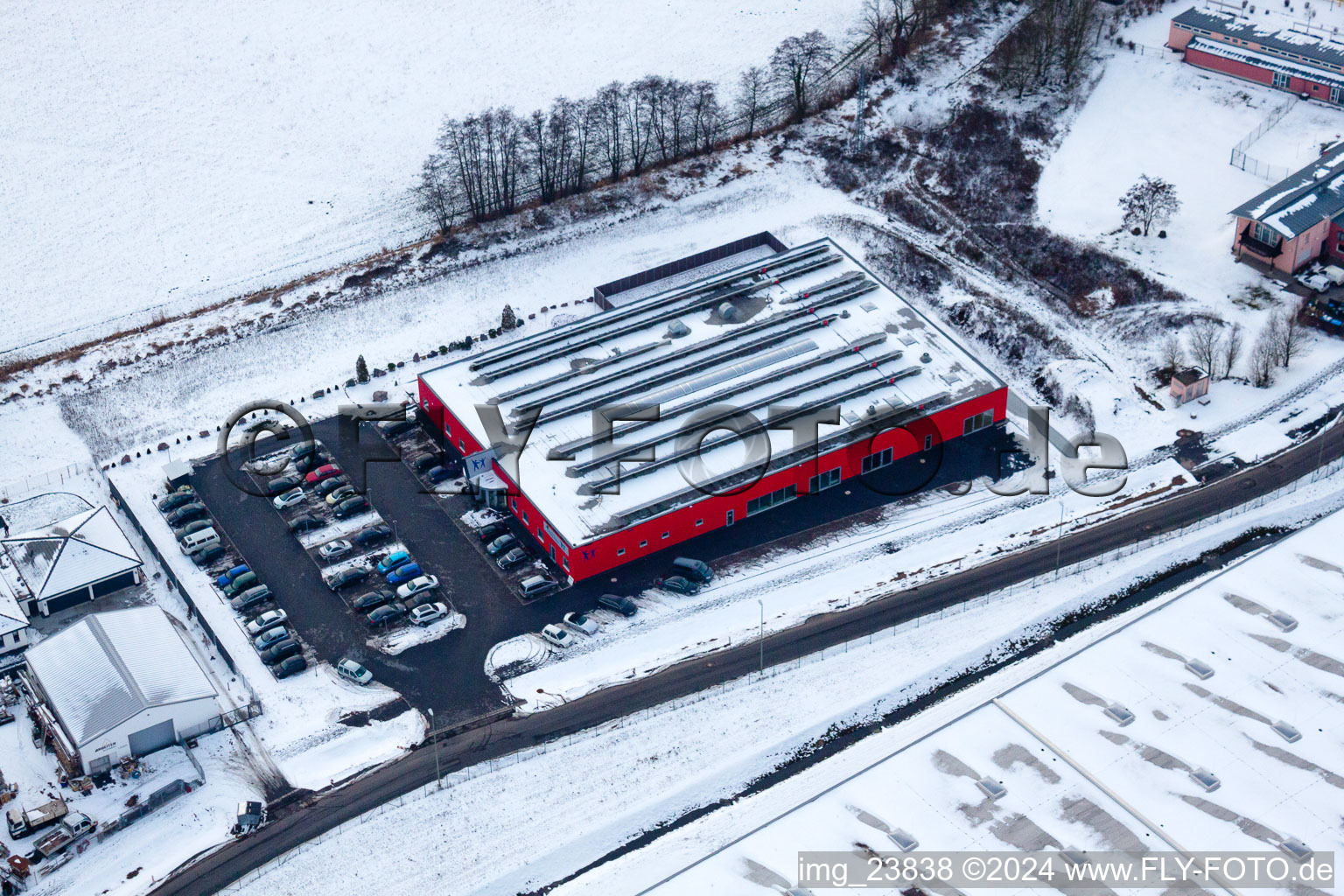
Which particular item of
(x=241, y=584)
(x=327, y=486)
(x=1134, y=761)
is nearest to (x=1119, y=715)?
(x=1134, y=761)

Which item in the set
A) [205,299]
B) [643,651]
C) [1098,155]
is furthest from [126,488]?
[1098,155]

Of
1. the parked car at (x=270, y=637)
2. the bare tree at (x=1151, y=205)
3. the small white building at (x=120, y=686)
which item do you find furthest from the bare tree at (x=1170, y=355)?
the small white building at (x=120, y=686)

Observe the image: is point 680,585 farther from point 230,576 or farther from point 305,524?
point 230,576

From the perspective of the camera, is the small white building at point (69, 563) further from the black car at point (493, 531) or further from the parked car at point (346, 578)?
the black car at point (493, 531)

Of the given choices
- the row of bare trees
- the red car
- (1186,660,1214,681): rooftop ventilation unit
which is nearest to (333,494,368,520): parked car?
the red car

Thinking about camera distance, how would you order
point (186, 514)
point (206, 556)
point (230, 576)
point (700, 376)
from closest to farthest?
point (230, 576) < point (206, 556) < point (186, 514) < point (700, 376)
